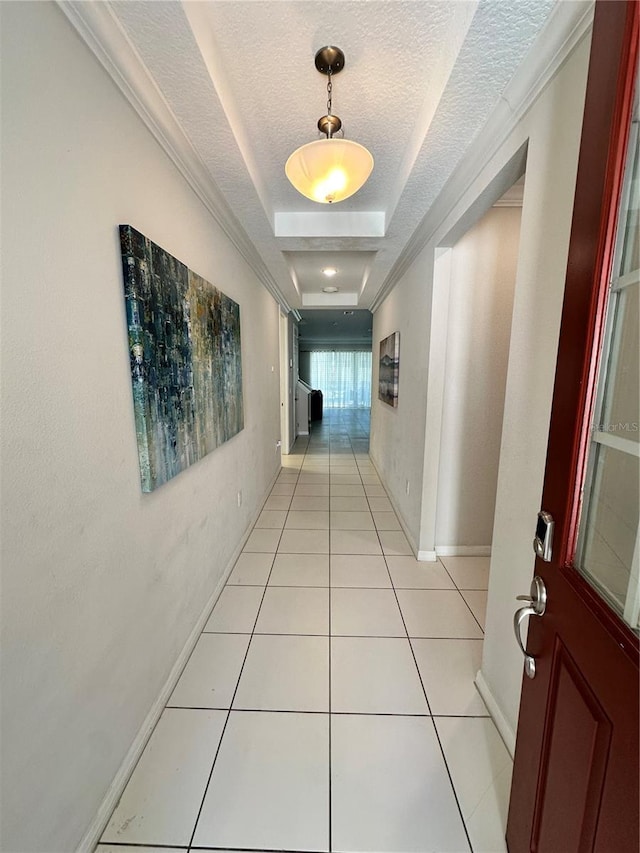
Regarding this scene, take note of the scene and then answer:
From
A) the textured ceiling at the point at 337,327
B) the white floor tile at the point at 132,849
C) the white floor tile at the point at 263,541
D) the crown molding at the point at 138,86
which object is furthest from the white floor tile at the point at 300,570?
the textured ceiling at the point at 337,327

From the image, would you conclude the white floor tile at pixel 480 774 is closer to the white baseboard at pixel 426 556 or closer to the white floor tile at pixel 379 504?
the white baseboard at pixel 426 556

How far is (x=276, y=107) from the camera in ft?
4.43

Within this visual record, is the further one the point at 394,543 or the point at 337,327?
the point at 337,327

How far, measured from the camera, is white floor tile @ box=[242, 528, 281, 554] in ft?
8.50

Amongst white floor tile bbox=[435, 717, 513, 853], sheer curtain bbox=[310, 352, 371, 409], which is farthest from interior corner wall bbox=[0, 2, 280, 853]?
sheer curtain bbox=[310, 352, 371, 409]

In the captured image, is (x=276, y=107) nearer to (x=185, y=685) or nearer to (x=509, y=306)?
(x=509, y=306)

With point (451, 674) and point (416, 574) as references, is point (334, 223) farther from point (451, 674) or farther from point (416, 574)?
point (451, 674)

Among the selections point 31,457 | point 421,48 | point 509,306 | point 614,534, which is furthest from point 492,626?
point 421,48

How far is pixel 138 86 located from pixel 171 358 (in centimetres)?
88

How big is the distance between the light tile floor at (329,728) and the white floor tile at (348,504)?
1026 mm

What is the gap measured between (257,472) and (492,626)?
7.41ft

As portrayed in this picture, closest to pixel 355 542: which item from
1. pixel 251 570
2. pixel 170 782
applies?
pixel 251 570

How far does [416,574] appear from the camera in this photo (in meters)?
2.29

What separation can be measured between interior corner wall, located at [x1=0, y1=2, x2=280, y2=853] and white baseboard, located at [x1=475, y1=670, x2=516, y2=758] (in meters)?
1.37
